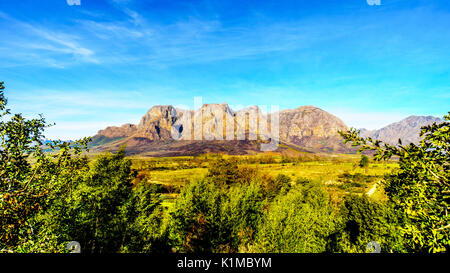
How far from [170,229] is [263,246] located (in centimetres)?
1692

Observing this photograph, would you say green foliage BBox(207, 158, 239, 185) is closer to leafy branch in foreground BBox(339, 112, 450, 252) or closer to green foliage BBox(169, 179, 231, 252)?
green foliage BBox(169, 179, 231, 252)

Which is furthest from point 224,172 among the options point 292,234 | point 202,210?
point 292,234

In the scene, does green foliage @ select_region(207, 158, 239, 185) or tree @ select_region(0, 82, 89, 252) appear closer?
tree @ select_region(0, 82, 89, 252)

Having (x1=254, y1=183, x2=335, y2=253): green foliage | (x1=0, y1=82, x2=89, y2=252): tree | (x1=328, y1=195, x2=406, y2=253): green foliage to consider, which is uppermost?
(x1=0, y1=82, x2=89, y2=252): tree

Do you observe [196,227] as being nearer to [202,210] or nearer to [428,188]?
[202,210]

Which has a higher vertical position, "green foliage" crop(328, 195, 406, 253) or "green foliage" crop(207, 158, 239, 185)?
"green foliage" crop(207, 158, 239, 185)

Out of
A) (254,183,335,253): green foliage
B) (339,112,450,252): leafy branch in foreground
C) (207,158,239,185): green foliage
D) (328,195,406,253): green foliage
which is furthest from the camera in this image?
(207,158,239,185): green foliage

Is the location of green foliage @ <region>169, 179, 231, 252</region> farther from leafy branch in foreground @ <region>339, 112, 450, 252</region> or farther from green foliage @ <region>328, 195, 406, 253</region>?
leafy branch in foreground @ <region>339, 112, 450, 252</region>

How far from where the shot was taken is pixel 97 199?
34.6 meters

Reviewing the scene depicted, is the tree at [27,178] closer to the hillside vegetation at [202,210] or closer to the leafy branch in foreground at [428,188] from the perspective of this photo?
the hillside vegetation at [202,210]

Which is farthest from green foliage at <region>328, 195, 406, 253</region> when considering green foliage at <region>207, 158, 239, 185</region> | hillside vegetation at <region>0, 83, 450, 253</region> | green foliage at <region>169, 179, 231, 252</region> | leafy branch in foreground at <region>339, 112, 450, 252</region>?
green foliage at <region>207, 158, 239, 185</region>

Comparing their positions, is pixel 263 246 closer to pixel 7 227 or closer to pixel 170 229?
pixel 170 229

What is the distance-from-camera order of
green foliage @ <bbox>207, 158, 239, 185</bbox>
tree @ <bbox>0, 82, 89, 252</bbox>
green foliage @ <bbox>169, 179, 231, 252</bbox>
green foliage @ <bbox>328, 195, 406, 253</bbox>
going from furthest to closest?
1. green foliage @ <bbox>207, 158, 239, 185</bbox>
2. green foliage @ <bbox>169, 179, 231, 252</bbox>
3. green foliage @ <bbox>328, 195, 406, 253</bbox>
4. tree @ <bbox>0, 82, 89, 252</bbox>
